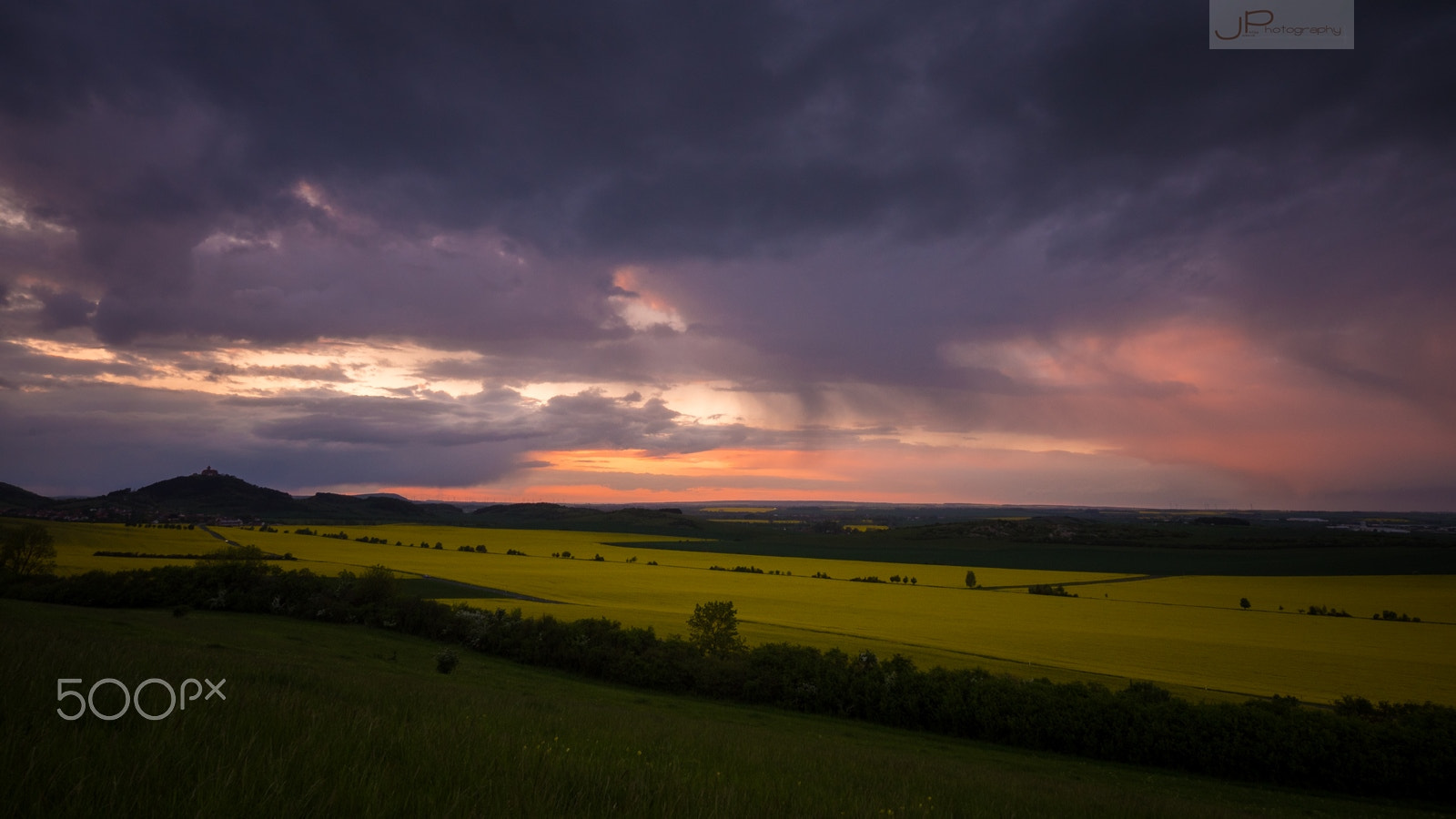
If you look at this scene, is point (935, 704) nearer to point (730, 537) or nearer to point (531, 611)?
point (531, 611)

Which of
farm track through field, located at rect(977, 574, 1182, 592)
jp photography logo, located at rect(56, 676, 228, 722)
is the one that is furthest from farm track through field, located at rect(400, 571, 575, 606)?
jp photography logo, located at rect(56, 676, 228, 722)

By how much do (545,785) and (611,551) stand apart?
380 feet

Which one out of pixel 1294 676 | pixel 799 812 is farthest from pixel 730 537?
pixel 799 812

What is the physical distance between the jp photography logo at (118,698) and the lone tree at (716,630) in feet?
106

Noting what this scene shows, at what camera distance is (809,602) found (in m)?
Answer: 61.7

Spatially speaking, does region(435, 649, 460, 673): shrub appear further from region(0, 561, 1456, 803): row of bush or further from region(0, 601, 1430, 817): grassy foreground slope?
region(0, 601, 1430, 817): grassy foreground slope

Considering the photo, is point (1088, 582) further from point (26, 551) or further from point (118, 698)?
point (26, 551)

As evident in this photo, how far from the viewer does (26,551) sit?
182 feet

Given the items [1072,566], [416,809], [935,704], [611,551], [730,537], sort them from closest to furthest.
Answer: [416,809], [935,704], [1072,566], [611,551], [730,537]

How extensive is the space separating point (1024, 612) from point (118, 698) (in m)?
64.3

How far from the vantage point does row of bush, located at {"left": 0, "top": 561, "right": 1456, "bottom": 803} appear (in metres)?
22.6

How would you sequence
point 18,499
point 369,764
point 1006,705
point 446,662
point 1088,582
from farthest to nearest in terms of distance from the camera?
point 18,499 → point 1088,582 → point 446,662 → point 1006,705 → point 369,764

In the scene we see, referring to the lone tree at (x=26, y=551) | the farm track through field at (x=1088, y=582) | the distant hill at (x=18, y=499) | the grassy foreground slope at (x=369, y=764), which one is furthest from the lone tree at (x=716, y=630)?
the distant hill at (x=18, y=499)

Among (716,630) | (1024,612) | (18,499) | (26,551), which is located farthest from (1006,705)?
(18,499)
